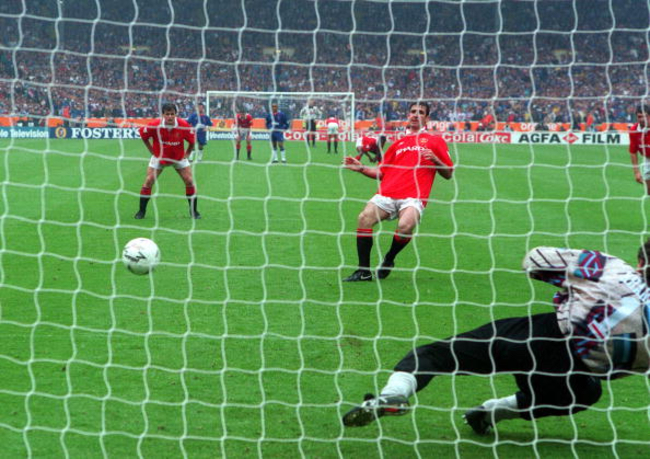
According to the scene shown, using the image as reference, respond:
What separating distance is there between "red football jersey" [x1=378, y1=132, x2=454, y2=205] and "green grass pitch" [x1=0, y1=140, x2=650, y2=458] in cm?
84

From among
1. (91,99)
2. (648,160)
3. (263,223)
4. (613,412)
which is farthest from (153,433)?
(91,99)

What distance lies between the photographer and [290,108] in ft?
100

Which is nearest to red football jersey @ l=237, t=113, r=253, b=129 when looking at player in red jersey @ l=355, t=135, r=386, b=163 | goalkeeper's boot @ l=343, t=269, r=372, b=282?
player in red jersey @ l=355, t=135, r=386, b=163

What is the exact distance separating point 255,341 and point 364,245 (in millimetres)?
2245

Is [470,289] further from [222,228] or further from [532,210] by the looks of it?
[532,210]

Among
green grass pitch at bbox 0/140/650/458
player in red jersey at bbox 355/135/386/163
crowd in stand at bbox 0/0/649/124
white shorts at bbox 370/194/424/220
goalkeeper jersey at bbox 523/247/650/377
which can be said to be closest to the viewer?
goalkeeper jersey at bbox 523/247/650/377

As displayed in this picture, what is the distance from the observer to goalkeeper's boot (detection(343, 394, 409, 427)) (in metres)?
3.41

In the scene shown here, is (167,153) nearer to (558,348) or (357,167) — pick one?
(357,167)

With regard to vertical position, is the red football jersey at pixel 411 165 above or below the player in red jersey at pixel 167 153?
above

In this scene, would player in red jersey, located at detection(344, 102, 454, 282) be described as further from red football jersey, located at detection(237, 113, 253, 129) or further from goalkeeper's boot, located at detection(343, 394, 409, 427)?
red football jersey, located at detection(237, 113, 253, 129)

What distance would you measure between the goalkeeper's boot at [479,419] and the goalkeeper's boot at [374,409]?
2.26 feet

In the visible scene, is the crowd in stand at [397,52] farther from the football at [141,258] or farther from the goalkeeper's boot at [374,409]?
the goalkeeper's boot at [374,409]

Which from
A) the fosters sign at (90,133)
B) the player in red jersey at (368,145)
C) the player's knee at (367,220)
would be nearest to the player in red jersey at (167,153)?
the player in red jersey at (368,145)

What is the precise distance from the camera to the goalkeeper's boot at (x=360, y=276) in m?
7.34
